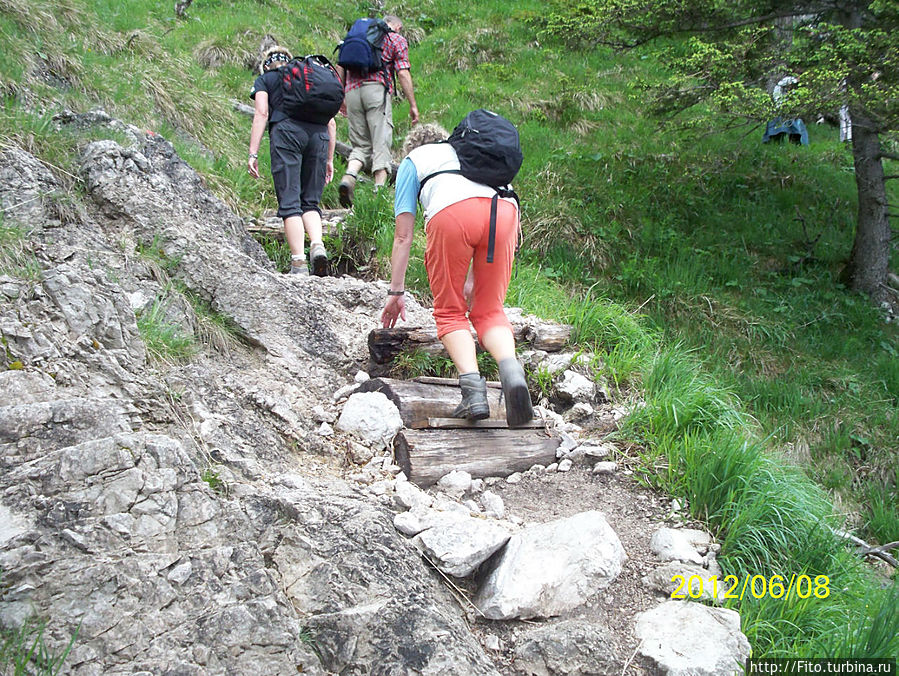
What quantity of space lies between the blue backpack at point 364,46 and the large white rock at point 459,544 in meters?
6.50

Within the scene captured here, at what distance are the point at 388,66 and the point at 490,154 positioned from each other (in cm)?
534

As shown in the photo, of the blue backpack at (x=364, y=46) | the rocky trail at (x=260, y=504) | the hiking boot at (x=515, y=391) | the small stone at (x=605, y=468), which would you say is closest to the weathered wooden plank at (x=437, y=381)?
the rocky trail at (x=260, y=504)

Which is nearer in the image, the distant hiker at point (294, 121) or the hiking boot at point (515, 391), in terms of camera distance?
the hiking boot at point (515, 391)

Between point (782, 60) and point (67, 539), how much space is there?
9066mm

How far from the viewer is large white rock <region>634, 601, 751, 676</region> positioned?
2.88 metres

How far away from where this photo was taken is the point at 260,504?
10.1ft

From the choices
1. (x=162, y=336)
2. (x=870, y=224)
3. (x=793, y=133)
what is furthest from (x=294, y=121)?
(x=793, y=133)

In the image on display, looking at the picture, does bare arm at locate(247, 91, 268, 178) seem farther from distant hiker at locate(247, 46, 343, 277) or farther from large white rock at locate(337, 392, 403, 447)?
large white rock at locate(337, 392, 403, 447)

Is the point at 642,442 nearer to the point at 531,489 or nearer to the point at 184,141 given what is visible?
the point at 531,489

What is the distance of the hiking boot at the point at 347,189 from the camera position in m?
8.24

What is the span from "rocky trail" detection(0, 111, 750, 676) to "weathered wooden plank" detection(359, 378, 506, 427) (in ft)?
0.15

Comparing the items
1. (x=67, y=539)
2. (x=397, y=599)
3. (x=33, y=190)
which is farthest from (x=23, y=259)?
(x=397, y=599)

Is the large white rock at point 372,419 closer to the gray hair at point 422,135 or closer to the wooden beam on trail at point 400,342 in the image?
the wooden beam on trail at point 400,342

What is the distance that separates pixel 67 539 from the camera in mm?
2482
